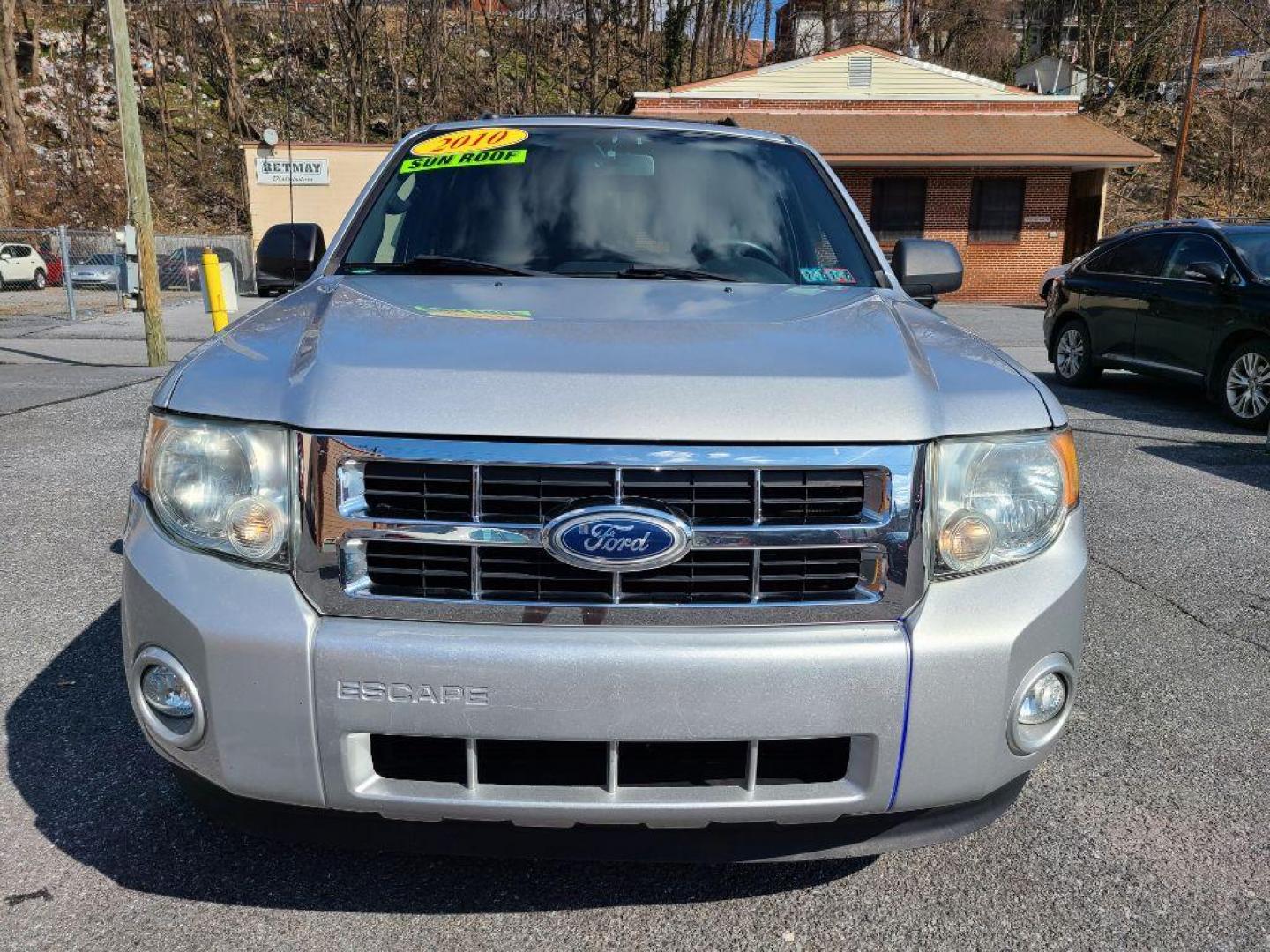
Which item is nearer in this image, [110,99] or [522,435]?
[522,435]

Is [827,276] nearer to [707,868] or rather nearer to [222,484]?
[707,868]

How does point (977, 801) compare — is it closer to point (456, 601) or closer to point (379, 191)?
point (456, 601)

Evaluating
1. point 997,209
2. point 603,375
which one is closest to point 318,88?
point 997,209

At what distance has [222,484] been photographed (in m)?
1.98

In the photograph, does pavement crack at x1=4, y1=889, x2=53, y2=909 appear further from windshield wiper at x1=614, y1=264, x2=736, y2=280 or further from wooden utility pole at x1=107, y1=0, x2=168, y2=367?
wooden utility pole at x1=107, y1=0, x2=168, y2=367

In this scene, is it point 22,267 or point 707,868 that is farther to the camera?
point 22,267

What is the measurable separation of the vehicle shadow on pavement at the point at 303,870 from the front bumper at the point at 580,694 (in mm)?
396

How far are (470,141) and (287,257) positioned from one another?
29.4 inches

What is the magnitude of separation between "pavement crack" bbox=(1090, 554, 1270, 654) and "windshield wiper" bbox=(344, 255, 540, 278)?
10.0 ft

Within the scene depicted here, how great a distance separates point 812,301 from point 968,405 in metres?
0.78

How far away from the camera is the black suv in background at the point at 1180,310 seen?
8.58m

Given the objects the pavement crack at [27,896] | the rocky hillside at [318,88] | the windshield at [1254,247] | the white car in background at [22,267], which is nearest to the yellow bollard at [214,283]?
the pavement crack at [27,896]

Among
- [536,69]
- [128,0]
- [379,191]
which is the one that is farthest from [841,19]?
[379,191]

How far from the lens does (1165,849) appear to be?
2.56 metres
